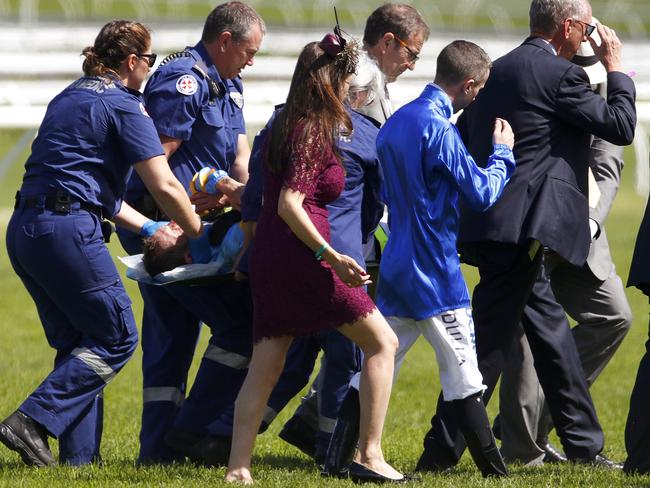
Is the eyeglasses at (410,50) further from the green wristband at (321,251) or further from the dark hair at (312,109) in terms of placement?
the green wristband at (321,251)

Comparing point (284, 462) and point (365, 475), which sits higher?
point (365, 475)

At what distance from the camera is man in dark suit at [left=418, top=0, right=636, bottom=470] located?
6234 millimetres

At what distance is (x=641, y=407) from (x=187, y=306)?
2149mm

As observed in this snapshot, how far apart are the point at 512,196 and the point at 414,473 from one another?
1345 millimetres

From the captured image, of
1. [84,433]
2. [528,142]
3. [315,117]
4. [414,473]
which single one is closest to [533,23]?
[528,142]

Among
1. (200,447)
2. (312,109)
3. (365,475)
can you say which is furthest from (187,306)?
(312,109)

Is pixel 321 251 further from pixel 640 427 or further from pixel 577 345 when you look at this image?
pixel 577 345

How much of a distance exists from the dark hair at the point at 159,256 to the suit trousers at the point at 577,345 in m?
1.89

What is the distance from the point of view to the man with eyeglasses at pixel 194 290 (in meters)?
6.44

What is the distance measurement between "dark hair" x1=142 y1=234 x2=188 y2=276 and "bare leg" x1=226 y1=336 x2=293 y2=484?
73 cm

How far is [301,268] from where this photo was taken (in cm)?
543

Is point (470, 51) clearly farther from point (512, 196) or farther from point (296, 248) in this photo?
point (296, 248)

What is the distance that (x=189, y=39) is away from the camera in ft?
83.6

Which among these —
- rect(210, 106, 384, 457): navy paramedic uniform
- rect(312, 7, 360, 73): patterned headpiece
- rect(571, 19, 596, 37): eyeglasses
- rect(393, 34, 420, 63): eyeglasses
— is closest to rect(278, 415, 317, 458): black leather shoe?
rect(210, 106, 384, 457): navy paramedic uniform
